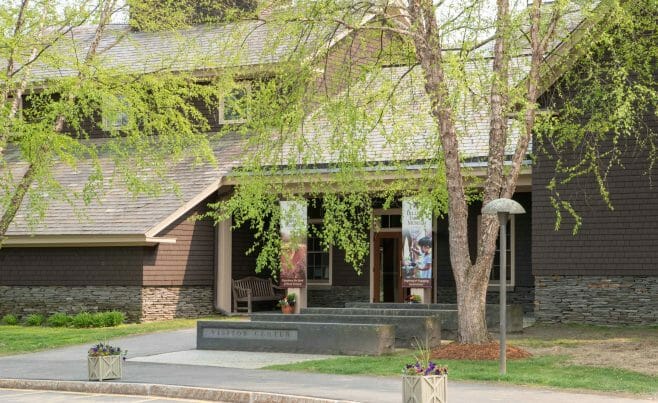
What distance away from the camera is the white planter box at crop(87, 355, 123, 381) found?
14.2m

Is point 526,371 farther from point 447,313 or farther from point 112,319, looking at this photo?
point 112,319

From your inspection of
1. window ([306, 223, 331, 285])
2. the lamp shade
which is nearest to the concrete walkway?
the lamp shade

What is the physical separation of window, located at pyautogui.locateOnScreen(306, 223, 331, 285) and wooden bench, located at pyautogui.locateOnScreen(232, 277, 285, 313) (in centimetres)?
107

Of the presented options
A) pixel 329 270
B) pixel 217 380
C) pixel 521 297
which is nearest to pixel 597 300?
pixel 521 297

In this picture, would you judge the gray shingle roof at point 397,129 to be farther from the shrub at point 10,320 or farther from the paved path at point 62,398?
the shrub at point 10,320

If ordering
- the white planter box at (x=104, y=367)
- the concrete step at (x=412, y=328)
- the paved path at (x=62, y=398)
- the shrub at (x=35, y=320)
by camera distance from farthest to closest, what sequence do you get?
the shrub at (x=35, y=320) < the concrete step at (x=412, y=328) < the white planter box at (x=104, y=367) < the paved path at (x=62, y=398)

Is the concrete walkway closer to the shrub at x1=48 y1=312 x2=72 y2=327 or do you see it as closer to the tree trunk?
the tree trunk

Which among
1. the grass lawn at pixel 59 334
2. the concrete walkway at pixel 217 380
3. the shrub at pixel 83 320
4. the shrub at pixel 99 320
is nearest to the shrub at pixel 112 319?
the shrub at pixel 99 320

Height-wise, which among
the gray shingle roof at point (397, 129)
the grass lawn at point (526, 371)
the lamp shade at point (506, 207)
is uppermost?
the gray shingle roof at point (397, 129)

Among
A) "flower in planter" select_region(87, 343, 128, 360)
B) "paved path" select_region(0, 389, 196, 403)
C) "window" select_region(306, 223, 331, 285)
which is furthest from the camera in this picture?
"window" select_region(306, 223, 331, 285)

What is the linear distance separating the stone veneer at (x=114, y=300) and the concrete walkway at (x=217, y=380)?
238 inches

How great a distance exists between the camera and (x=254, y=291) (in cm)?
2883

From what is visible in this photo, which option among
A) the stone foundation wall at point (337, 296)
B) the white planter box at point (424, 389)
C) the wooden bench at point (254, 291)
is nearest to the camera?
the white planter box at point (424, 389)

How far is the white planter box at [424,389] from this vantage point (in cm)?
1096
